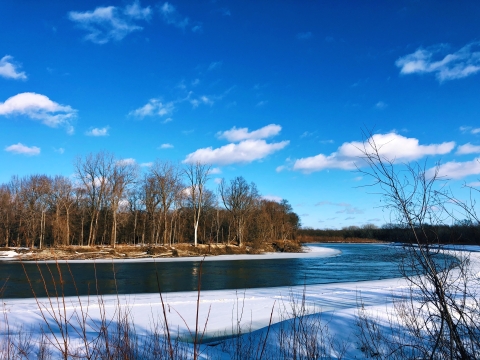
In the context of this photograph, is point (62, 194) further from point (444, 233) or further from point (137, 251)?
point (444, 233)

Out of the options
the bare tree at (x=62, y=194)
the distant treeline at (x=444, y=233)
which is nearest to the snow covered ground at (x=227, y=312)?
Answer: the distant treeline at (x=444, y=233)

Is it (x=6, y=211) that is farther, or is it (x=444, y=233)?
(x=6, y=211)

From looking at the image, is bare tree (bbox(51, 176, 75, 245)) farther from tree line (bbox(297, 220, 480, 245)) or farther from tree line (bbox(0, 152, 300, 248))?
tree line (bbox(297, 220, 480, 245))

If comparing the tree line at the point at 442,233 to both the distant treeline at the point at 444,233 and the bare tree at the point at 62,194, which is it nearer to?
the distant treeline at the point at 444,233

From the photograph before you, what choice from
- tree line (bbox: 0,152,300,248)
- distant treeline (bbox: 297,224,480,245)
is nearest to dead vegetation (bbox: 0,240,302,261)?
tree line (bbox: 0,152,300,248)

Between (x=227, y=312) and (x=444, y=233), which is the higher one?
(x=444, y=233)

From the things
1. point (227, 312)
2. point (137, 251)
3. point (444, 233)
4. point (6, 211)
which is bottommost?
point (137, 251)

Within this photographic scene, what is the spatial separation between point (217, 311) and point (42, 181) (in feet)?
170

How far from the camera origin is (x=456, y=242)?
11.1 feet

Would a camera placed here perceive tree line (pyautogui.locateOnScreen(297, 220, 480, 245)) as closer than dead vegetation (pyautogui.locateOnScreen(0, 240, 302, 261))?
Yes

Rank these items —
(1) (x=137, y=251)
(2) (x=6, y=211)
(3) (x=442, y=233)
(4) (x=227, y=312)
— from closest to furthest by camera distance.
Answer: (3) (x=442, y=233), (4) (x=227, y=312), (1) (x=137, y=251), (2) (x=6, y=211)

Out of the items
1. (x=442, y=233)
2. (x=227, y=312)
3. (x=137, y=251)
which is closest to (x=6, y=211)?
(x=137, y=251)

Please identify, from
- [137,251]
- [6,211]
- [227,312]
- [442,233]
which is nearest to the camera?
[442,233]

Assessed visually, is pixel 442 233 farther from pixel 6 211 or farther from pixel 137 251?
pixel 6 211
